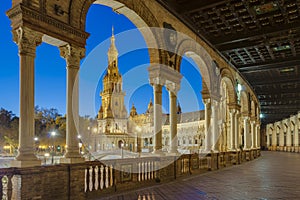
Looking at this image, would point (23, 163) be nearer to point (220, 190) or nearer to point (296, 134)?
point (220, 190)

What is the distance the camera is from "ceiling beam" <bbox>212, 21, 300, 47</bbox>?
14.3 m

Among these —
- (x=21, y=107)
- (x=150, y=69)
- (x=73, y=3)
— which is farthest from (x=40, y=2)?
(x=150, y=69)

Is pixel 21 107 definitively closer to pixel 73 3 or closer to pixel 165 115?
pixel 73 3

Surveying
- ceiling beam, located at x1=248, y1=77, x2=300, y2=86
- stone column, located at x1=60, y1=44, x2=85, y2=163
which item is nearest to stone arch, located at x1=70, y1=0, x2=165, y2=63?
stone column, located at x1=60, y1=44, x2=85, y2=163

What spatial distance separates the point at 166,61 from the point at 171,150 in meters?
3.54

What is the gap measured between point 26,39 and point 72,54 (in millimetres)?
1316

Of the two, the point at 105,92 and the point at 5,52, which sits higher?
the point at 5,52

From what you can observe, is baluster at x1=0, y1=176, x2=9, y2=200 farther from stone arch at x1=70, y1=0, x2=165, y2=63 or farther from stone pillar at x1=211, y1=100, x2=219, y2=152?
stone pillar at x1=211, y1=100, x2=219, y2=152

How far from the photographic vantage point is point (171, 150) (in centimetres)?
1184

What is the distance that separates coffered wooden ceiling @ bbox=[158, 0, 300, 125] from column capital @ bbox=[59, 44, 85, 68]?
4.93m

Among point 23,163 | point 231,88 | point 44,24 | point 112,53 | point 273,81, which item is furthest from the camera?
point 112,53

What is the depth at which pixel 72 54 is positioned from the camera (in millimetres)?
7773

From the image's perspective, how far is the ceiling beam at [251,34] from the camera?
46.9 feet

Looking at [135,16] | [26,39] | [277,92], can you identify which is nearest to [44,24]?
[26,39]
